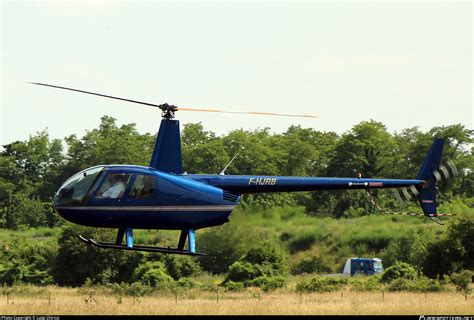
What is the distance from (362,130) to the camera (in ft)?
Result: 254

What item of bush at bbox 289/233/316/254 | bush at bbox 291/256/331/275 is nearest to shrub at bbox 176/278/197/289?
bush at bbox 289/233/316/254

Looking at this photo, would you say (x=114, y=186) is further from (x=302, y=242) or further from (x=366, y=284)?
(x=302, y=242)

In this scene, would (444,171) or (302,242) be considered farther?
(302,242)

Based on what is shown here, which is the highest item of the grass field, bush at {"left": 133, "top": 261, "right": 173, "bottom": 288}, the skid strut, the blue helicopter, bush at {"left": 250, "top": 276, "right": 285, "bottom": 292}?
the blue helicopter

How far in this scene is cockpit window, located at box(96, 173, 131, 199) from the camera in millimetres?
27391

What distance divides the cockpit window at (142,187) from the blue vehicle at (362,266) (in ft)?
80.6

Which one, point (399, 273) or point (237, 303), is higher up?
point (399, 273)

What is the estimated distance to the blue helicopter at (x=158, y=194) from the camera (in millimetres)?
27406

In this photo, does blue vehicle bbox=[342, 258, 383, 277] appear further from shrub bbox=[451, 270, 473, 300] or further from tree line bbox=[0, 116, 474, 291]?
shrub bbox=[451, 270, 473, 300]

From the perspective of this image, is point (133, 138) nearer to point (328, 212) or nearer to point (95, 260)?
point (328, 212)

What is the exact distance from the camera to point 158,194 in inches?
1089

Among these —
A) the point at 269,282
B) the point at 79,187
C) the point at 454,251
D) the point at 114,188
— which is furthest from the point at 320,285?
the point at 79,187

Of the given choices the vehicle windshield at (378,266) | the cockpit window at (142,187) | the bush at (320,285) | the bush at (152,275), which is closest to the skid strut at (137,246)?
the cockpit window at (142,187)

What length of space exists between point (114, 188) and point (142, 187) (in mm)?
745
